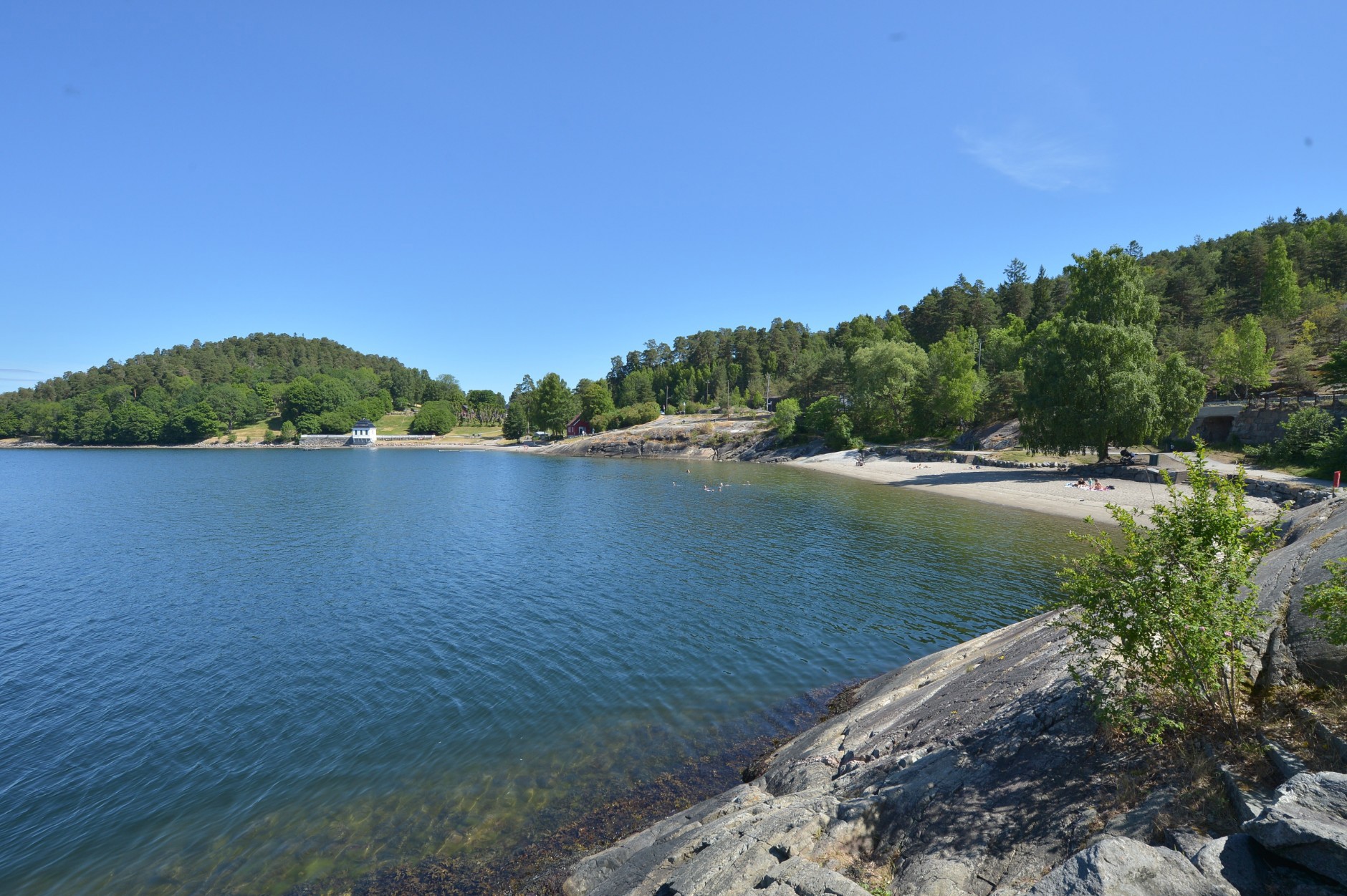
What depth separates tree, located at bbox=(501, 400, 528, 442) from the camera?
575ft

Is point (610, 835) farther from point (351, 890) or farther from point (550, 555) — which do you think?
point (550, 555)

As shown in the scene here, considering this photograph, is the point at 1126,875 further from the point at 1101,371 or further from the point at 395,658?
the point at 1101,371

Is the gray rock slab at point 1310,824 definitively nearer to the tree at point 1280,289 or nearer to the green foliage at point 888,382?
the green foliage at point 888,382

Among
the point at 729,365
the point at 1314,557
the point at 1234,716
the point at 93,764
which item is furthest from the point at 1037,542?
the point at 729,365

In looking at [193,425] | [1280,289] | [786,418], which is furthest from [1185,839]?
[193,425]

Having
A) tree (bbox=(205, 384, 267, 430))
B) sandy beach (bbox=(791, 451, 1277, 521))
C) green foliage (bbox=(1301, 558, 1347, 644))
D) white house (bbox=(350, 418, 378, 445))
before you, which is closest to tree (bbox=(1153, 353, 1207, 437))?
sandy beach (bbox=(791, 451, 1277, 521))

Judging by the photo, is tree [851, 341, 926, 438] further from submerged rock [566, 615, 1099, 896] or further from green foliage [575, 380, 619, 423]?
submerged rock [566, 615, 1099, 896]

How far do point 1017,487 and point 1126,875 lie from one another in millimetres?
57553

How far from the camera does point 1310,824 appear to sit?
471 cm

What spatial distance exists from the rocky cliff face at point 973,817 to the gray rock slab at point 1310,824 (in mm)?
68

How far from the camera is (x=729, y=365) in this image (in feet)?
605

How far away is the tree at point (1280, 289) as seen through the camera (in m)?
85.8

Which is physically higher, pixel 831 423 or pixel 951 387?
pixel 951 387

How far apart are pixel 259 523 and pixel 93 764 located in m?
38.1
